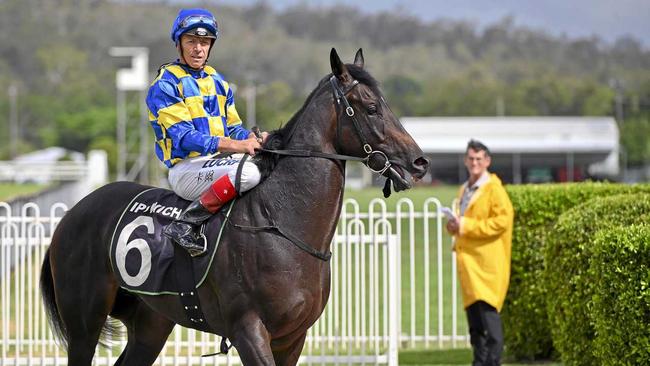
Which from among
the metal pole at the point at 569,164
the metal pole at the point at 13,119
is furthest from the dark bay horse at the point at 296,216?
the metal pole at the point at 13,119

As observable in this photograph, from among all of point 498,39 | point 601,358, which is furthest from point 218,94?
point 498,39

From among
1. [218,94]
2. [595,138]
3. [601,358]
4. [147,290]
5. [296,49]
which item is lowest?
[601,358]

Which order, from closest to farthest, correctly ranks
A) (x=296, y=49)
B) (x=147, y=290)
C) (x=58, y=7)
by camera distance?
(x=147, y=290)
(x=296, y=49)
(x=58, y=7)

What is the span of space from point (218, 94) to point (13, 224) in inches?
167

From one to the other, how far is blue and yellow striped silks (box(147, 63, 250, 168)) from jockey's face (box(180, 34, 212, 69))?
0.16 feet

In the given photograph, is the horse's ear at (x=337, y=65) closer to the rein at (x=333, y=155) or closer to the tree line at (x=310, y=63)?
the rein at (x=333, y=155)

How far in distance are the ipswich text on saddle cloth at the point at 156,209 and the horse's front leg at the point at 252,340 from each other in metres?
0.79

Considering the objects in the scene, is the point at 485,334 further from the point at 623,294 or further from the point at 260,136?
the point at 260,136

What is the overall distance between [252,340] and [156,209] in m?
1.15

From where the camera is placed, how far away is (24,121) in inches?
4756

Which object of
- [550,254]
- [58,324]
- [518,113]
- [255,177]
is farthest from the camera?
[518,113]

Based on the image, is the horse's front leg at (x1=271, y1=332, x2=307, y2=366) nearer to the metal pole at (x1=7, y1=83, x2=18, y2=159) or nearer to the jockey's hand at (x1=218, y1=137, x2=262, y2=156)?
the jockey's hand at (x1=218, y1=137, x2=262, y2=156)

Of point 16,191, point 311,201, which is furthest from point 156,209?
point 16,191

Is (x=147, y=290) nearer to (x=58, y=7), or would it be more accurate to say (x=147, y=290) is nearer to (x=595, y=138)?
(x=595, y=138)
